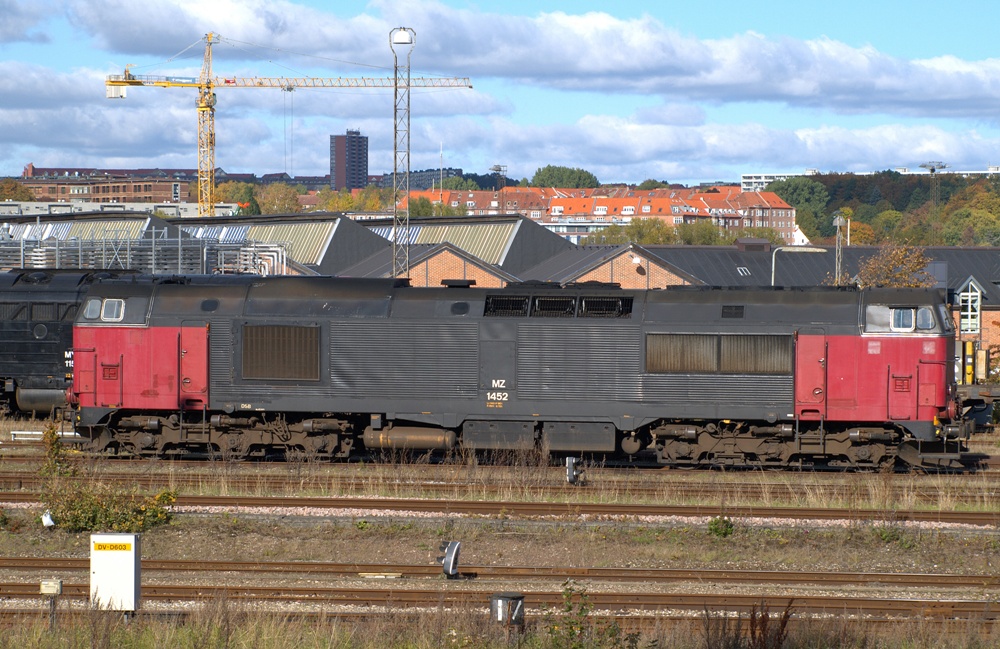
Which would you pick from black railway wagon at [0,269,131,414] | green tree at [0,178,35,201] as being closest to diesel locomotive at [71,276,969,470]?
black railway wagon at [0,269,131,414]

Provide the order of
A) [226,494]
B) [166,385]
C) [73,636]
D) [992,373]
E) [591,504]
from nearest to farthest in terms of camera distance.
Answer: [73,636] < [591,504] < [226,494] < [166,385] < [992,373]

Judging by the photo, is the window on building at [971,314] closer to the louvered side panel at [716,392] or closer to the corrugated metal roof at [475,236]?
the corrugated metal roof at [475,236]

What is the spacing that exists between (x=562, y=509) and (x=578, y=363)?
17.7 ft

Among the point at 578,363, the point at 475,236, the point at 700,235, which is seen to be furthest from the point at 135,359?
the point at 700,235

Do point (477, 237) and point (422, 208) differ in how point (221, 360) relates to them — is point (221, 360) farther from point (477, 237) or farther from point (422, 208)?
point (422, 208)

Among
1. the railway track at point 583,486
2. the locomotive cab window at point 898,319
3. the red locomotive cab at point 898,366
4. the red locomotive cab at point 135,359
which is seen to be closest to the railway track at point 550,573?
the railway track at point 583,486

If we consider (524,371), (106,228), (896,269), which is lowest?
(524,371)

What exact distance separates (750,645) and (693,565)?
4963 mm

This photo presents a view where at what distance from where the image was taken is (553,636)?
1216cm

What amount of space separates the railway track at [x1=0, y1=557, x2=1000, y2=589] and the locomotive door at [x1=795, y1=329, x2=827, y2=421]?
315 inches

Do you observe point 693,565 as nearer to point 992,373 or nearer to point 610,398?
point 610,398

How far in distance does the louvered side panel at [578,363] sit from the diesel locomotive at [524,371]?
32 mm

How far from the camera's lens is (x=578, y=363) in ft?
81.1

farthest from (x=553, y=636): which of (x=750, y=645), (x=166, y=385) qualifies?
(x=166, y=385)
